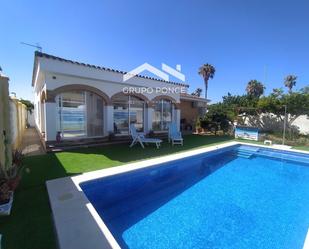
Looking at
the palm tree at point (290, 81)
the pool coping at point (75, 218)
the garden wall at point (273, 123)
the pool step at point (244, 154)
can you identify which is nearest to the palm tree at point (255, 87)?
the palm tree at point (290, 81)

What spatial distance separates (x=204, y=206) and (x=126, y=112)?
10.3 m

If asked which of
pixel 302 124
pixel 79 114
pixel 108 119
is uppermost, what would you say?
pixel 79 114

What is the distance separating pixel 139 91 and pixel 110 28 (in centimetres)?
507

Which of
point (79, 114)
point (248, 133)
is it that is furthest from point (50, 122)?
point (248, 133)

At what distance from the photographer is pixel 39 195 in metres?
4.86

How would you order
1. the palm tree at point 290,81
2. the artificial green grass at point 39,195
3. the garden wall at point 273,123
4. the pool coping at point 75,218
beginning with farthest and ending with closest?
the palm tree at point 290,81 → the garden wall at point 273,123 → the artificial green grass at point 39,195 → the pool coping at point 75,218

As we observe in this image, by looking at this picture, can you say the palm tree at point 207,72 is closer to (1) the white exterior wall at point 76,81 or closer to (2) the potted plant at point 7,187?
(1) the white exterior wall at point 76,81

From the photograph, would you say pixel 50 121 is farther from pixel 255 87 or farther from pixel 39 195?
pixel 255 87

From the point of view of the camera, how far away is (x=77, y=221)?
143 inches

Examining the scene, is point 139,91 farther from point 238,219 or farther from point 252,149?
point 238,219

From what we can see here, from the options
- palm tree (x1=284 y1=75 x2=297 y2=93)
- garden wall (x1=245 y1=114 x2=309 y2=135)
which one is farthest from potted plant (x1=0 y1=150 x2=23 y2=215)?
palm tree (x1=284 y1=75 x2=297 y2=93)

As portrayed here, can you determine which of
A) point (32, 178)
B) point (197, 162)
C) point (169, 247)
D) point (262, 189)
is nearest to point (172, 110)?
point (197, 162)

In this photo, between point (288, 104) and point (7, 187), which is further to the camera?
point (288, 104)

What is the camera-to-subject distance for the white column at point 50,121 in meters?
10.1
